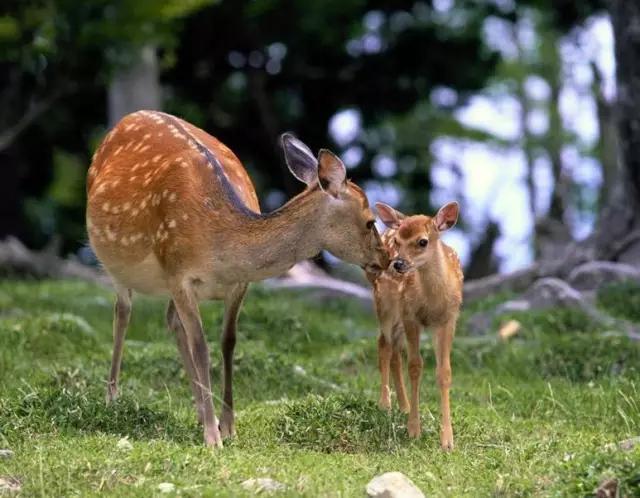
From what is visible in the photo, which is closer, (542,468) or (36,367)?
(542,468)

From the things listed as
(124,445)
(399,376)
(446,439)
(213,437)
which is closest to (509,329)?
(399,376)

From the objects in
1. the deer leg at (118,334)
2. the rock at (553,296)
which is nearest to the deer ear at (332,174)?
the deer leg at (118,334)

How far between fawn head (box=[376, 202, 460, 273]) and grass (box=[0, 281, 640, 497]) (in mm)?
793

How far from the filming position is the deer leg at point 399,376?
8.00m

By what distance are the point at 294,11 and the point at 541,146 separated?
1979cm

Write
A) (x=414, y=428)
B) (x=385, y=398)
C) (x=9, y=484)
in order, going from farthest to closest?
(x=385, y=398) < (x=414, y=428) < (x=9, y=484)

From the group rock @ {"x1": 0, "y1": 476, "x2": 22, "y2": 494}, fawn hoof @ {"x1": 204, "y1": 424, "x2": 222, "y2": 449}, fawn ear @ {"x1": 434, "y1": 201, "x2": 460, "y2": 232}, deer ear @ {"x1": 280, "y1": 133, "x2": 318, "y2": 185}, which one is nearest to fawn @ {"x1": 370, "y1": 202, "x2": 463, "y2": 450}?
fawn ear @ {"x1": 434, "y1": 201, "x2": 460, "y2": 232}

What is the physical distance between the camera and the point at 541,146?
37312 millimetres

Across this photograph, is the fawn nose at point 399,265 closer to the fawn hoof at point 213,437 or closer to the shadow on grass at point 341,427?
the shadow on grass at point 341,427

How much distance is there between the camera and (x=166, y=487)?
555cm

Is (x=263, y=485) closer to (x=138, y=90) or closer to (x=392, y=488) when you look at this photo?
(x=392, y=488)

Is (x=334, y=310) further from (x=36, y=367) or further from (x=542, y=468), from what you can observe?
(x=542, y=468)

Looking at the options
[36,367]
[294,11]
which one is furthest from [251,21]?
[36,367]

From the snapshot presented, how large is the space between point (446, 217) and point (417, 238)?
38 centimetres
